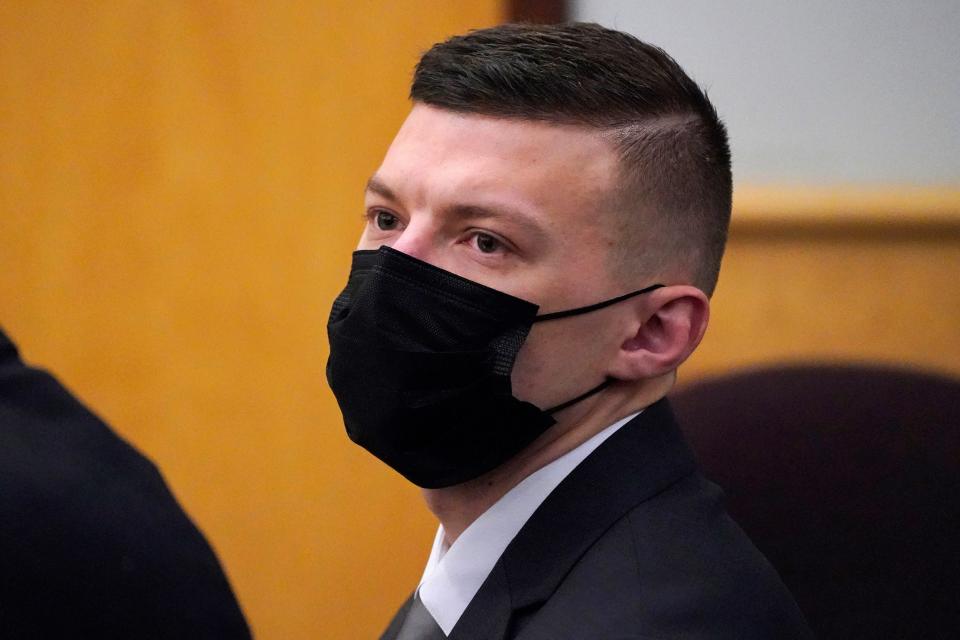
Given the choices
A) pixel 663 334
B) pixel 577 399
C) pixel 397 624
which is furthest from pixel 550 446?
pixel 397 624

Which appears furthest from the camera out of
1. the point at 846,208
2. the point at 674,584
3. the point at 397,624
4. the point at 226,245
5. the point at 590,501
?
the point at 226,245

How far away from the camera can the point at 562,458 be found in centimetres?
111

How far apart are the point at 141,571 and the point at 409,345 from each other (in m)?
0.32

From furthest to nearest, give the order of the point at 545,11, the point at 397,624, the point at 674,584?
the point at 545,11 < the point at 397,624 < the point at 674,584

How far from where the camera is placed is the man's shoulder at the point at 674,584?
94 centimetres

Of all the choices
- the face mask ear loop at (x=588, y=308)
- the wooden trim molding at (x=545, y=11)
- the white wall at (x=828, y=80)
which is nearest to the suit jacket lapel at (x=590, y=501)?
the face mask ear loop at (x=588, y=308)

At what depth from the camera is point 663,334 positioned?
112 cm

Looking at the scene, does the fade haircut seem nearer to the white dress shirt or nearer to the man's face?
the man's face

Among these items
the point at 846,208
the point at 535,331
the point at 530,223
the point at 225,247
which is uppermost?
the point at 530,223

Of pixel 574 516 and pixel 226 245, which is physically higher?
pixel 574 516

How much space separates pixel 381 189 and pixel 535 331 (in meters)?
0.21

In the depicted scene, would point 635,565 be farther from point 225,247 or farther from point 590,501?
point 225,247

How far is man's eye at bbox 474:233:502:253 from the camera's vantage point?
1.07 m

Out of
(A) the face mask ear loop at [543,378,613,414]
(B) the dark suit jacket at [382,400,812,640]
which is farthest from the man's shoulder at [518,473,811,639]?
(A) the face mask ear loop at [543,378,613,414]
